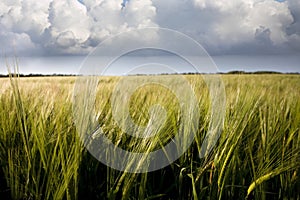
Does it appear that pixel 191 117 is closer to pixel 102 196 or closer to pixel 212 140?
pixel 212 140

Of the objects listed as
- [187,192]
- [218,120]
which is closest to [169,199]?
[187,192]

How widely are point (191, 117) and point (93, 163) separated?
0.34m

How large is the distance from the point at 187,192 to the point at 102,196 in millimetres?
260

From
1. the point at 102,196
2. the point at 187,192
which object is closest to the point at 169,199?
the point at 187,192

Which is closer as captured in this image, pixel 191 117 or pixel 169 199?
pixel 169 199

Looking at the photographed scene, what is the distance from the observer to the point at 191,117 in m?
1.00

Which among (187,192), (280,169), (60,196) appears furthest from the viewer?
(187,192)

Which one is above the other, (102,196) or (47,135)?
(47,135)

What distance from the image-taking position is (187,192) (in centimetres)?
95

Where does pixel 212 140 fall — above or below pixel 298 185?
above

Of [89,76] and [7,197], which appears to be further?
[89,76]

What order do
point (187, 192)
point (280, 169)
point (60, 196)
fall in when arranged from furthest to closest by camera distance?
point (187, 192) → point (280, 169) → point (60, 196)

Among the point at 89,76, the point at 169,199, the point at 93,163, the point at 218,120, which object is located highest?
the point at 89,76

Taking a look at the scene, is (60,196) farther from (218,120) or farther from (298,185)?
(298,185)
